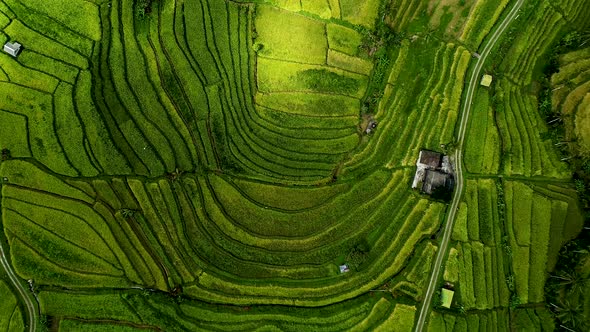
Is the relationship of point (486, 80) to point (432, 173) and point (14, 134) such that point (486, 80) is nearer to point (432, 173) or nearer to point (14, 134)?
point (432, 173)

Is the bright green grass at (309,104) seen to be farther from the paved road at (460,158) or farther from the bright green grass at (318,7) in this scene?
the paved road at (460,158)

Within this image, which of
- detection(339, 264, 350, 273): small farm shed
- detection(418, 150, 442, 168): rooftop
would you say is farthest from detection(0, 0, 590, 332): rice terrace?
detection(418, 150, 442, 168): rooftop

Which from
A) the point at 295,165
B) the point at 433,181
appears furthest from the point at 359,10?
the point at 433,181

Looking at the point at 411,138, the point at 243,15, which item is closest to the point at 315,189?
the point at 411,138

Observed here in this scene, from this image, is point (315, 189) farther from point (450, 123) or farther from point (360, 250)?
point (450, 123)

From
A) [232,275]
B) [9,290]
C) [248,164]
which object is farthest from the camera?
[248,164]

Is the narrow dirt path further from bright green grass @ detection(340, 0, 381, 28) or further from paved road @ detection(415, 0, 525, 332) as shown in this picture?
bright green grass @ detection(340, 0, 381, 28)

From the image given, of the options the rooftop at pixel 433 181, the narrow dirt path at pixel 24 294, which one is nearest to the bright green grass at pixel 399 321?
the rooftop at pixel 433 181
